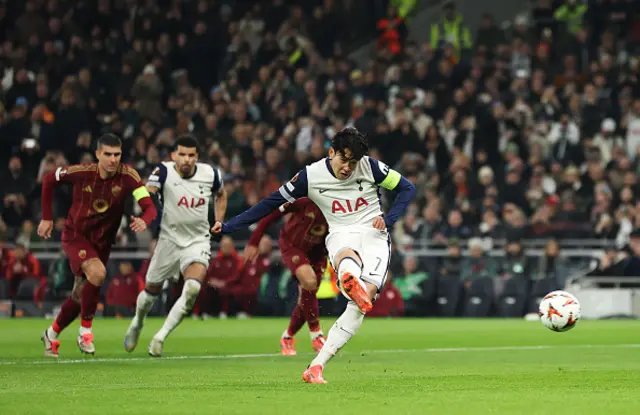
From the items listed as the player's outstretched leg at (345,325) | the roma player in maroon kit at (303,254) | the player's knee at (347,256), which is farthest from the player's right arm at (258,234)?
the player's outstretched leg at (345,325)

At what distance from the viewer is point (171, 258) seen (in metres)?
15.1

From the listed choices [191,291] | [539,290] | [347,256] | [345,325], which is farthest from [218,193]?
[539,290]

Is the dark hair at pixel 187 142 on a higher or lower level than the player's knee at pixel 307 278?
higher

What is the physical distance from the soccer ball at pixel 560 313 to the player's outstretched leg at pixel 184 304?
→ 12.5ft

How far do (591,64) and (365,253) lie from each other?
18714 millimetres

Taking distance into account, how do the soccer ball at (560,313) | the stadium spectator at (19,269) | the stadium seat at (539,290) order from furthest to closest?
the stadium spectator at (19,269) → the stadium seat at (539,290) → the soccer ball at (560,313)

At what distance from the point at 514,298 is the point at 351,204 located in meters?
14.7

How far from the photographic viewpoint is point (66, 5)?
32281 mm

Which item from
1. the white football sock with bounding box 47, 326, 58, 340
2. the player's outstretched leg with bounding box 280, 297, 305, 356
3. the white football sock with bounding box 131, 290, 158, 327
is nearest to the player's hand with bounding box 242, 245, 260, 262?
the player's outstretched leg with bounding box 280, 297, 305, 356

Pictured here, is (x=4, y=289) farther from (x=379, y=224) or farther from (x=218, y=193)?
(x=379, y=224)

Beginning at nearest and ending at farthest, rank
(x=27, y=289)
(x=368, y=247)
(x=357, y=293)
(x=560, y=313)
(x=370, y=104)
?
(x=357, y=293)
(x=368, y=247)
(x=560, y=313)
(x=27, y=289)
(x=370, y=104)

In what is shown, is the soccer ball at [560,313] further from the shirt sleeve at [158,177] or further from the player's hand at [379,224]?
the shirt sleeve at [158,177]

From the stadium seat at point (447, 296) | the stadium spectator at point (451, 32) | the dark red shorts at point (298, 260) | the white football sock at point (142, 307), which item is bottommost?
the stadium seat at point (447, 296)

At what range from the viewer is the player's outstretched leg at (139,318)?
1480 centimetres
